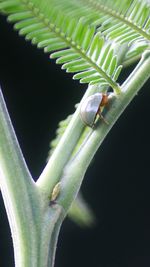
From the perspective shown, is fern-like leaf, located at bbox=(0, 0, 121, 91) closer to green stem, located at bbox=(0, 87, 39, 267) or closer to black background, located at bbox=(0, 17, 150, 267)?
green stem, located at bbox=(0, 87, 39, 267)

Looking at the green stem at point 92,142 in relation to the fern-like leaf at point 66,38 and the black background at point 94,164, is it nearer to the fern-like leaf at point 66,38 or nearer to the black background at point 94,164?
the fern-like leaf at point 66,38

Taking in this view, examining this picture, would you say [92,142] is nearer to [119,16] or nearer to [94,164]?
[119,16]

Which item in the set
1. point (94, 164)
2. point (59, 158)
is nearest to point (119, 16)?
point (59, 158)

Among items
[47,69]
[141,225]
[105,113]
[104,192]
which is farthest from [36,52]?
[105,113]

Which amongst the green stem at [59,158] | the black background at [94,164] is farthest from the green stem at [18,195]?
the black background at [94,164]

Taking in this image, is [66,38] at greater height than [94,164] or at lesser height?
greater

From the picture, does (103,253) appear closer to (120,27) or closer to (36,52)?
(36,52)

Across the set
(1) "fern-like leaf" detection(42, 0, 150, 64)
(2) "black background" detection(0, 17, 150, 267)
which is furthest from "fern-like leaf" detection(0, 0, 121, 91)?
(2) "black background" detection(0, 17, 150, 267)
